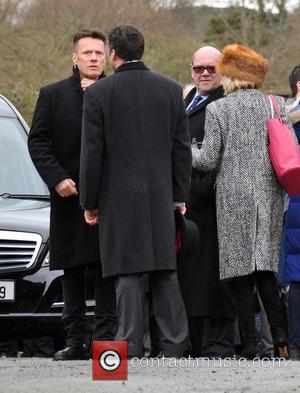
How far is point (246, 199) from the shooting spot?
930 cm

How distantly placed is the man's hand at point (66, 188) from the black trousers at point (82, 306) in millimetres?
503

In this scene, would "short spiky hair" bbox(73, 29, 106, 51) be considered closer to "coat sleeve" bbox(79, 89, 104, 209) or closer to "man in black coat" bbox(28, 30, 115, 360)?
"man in black coat" bbox(28, 30, 115, 360)

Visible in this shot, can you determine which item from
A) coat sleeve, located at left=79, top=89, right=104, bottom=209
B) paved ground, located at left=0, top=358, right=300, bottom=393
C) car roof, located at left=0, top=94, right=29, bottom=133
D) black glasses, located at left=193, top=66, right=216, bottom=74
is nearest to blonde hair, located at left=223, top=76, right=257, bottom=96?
black glasses, located at left=193, top=66, right=216, bottom=74

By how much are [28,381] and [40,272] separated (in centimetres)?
278

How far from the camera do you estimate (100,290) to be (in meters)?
8.93

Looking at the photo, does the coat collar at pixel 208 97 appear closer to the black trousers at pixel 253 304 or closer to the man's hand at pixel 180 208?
the black trousers at pixel 253 304

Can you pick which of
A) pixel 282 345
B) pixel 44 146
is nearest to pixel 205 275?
pixel 282 345

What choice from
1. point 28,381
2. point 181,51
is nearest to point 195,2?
point 181,51

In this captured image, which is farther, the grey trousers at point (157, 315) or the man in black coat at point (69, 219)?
the man in black coat at point (69, 219)

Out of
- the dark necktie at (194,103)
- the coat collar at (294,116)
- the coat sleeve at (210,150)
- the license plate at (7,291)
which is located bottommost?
the license plate at (7,291)

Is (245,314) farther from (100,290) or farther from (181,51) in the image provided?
(181,51)

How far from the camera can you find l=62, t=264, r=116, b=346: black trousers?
892 cm

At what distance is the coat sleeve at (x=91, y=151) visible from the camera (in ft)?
26.9

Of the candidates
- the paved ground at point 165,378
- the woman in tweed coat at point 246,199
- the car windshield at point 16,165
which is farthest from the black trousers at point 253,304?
the car windshield at point 16,165
